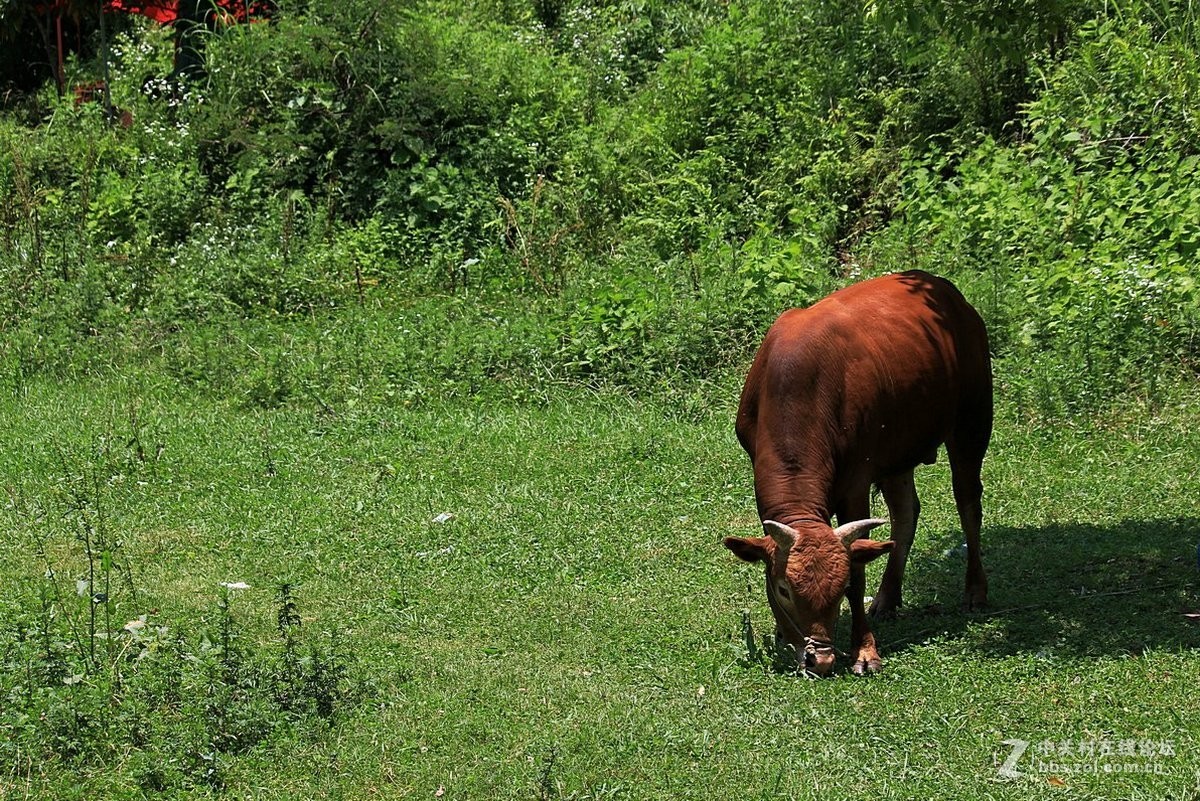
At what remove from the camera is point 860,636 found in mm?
7426

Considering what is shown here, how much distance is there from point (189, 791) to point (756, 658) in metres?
2.87

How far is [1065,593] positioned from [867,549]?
1.73m

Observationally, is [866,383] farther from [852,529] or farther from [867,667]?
[867,667]

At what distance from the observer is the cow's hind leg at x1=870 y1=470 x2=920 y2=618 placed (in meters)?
8.38

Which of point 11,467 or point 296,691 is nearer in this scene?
point 296,691

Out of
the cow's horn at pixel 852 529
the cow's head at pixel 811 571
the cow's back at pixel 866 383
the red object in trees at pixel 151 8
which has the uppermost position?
the red object in trees at pixel 151 8

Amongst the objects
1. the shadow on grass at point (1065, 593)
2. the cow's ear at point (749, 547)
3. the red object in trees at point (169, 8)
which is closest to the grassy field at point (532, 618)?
the shadow on grass at point (1065, 593)

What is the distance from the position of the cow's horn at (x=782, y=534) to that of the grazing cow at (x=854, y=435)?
0.4 inches

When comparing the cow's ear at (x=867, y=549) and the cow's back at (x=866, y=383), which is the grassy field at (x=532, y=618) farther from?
the cow's back at (x=866, y=383)

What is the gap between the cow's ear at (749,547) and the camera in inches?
286

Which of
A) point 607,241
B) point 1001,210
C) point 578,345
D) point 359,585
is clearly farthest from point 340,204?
point 359,585

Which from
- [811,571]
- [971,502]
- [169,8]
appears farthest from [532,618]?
[169,8]

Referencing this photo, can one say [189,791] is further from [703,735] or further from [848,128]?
[848,128]

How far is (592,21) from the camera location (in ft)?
66.7
